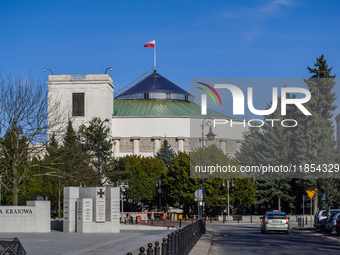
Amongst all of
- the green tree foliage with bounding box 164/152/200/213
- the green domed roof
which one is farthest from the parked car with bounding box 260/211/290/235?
the green domed roof

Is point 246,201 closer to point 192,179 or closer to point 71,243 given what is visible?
point 192,179

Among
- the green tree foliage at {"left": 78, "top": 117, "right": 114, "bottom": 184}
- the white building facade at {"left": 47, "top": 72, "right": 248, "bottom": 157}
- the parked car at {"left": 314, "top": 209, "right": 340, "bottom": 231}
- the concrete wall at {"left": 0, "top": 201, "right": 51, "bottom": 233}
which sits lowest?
the parked car at {"left": 314, "top": 209, "right": 340, "bottom": 231}

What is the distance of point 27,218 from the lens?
35719 millimetres

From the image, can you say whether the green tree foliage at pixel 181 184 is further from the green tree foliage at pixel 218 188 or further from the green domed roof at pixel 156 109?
the green domed roof at pixel 156 109

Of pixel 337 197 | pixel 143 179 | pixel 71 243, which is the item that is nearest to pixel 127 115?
pixel 143 179

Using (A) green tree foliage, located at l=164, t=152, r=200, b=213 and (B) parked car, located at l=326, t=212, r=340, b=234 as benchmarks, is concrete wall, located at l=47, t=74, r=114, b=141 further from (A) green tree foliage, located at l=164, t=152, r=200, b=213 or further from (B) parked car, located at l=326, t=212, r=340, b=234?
(B) parked car, located at l=326, t=212, r=340, b=234

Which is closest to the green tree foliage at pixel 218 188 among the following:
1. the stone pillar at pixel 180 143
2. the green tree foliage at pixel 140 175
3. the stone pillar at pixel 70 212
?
the green tree foliage at pixel 140 175

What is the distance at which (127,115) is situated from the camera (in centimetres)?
14175

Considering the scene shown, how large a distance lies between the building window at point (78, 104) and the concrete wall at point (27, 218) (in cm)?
8822

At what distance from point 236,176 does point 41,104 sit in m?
39.9

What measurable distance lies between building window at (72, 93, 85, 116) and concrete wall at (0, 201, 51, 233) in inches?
3473

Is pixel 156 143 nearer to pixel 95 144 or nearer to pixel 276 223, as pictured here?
pixel 95 144

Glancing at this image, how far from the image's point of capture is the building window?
405 ft

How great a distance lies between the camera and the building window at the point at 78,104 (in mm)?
123438
